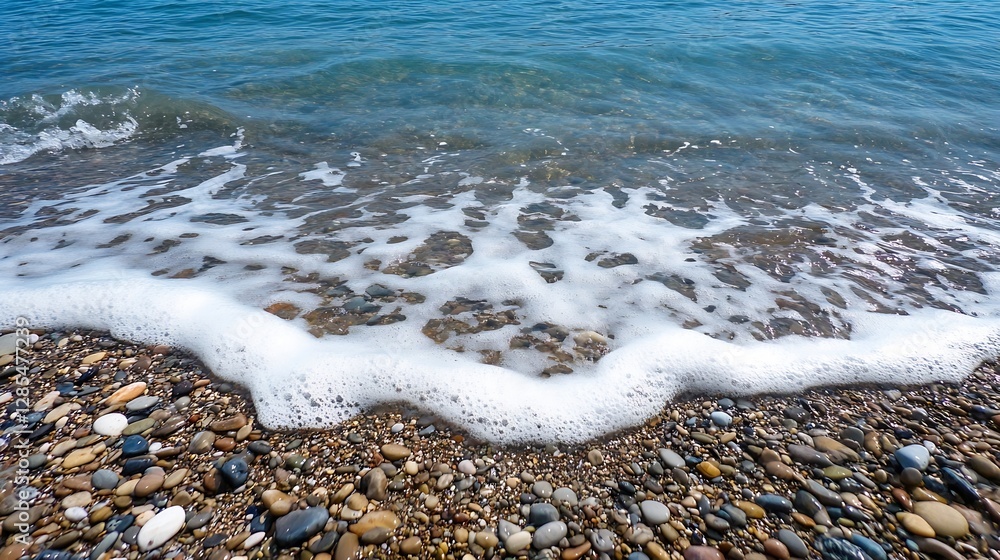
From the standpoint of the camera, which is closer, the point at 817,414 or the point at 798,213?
the point at 817,414

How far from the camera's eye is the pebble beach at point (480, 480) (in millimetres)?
1773

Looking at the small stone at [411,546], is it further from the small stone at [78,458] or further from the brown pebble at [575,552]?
the small stone at [78,458]

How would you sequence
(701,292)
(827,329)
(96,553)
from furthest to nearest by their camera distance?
(701,292), (827,329), (96,553)

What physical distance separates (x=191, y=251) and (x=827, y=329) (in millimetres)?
4305

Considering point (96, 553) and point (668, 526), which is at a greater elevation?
point (96, 553)

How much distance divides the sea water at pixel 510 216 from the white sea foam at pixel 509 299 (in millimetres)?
19

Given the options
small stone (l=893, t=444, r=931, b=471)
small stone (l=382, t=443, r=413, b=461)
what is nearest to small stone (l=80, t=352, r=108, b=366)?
small stone (l=382, t=443, r=413, b=461)

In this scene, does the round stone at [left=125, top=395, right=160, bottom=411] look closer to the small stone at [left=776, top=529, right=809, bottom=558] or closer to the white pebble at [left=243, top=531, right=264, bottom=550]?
the white pebble at [left=243, top=531, right=264, bottom=550]

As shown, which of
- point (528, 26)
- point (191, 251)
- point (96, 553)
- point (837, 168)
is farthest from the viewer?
point (528, 26)

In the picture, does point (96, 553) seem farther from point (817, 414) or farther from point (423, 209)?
point (423, 209)

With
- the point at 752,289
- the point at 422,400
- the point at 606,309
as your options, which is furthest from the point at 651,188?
the point at 422,400

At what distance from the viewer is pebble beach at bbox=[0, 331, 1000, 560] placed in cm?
177

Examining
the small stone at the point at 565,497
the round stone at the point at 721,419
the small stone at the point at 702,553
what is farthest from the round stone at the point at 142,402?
the round stone at the point at 721,419

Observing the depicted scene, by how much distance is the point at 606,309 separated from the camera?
3.13m
